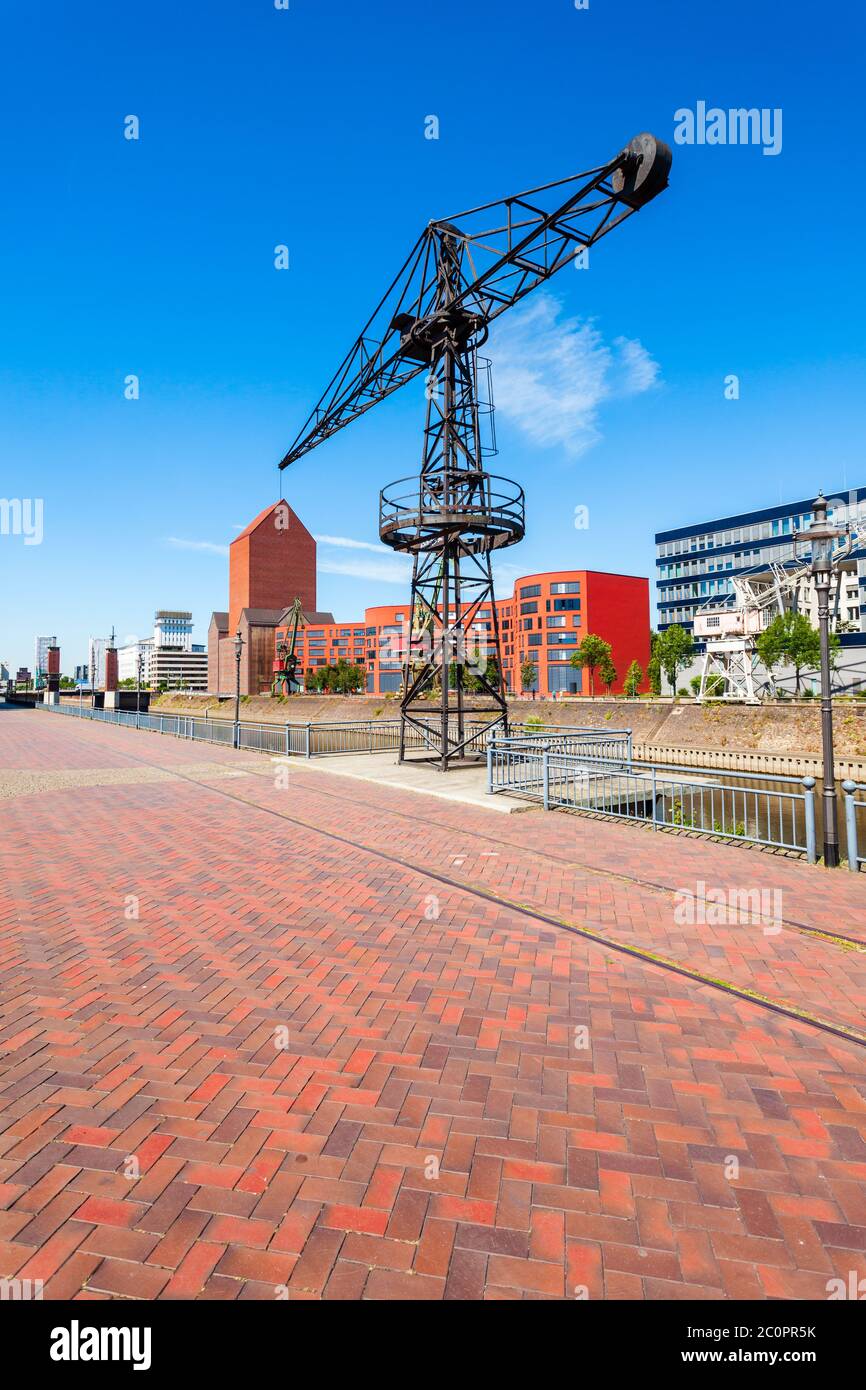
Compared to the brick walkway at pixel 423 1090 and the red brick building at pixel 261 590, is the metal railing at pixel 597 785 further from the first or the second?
the red brick building at pixel 261 590

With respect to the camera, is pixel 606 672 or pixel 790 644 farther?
pixel 606 672

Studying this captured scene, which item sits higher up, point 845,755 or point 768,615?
point 768,615

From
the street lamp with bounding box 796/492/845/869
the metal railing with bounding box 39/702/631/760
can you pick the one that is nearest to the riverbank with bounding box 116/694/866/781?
the metal railing with bounding box 39/702/631/760

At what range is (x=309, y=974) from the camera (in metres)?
4.73

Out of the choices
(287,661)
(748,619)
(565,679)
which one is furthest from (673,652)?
(287,661)

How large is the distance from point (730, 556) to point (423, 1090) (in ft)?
255

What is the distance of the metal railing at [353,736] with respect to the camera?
15.2m

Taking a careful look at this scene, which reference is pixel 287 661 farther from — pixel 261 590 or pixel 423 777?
pixel 423 777

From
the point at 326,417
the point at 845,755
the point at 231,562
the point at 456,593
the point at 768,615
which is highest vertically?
the point at 231,562

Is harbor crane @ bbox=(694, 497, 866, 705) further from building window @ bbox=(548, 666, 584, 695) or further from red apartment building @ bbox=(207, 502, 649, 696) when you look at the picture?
building window @ bbox=(548, 666, 584, 695)

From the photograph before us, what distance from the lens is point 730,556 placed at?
7125 cm

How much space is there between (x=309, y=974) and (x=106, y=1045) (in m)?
1.39
